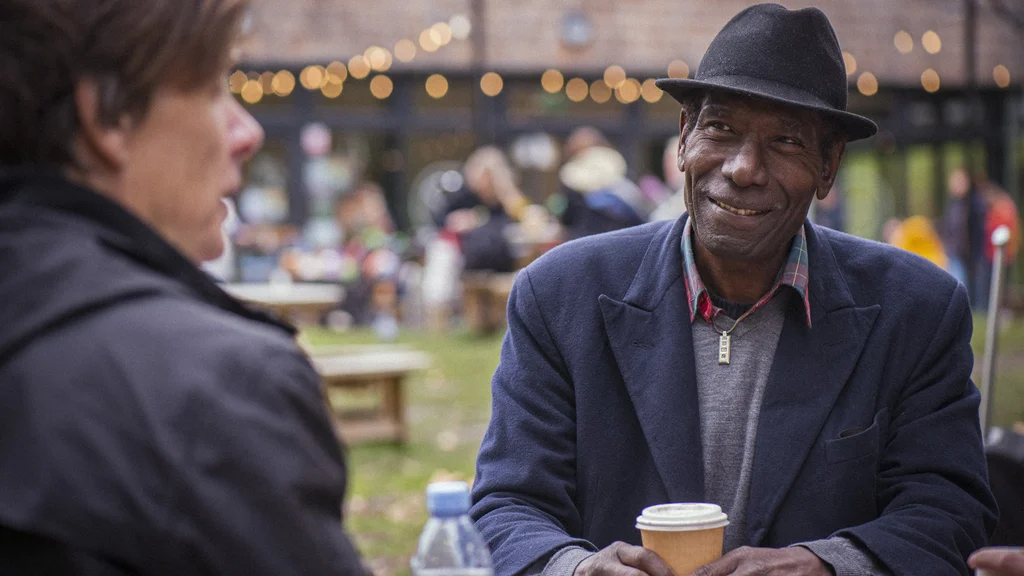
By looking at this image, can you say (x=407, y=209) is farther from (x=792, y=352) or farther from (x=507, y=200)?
(x=792, y=352)

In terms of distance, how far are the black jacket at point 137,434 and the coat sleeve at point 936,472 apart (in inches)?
58.2

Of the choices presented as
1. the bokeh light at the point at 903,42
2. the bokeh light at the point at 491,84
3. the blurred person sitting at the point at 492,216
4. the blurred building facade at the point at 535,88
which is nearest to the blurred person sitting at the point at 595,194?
the blurred person sitting at the point at 492,216

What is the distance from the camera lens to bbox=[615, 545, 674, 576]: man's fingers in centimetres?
205

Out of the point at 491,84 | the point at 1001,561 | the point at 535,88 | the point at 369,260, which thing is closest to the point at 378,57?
the point at 491,84

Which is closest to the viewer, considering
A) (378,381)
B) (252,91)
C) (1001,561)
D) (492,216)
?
(1001,561)

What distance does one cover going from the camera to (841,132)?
8.82 ft

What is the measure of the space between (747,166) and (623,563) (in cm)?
90

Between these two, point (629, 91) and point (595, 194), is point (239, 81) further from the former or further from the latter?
point (595, 194)

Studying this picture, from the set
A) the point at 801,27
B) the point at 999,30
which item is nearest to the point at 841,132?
the point at 801,27

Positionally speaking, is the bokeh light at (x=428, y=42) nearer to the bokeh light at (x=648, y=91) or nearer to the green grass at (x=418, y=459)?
the bokeh light at (x=648, y=91)

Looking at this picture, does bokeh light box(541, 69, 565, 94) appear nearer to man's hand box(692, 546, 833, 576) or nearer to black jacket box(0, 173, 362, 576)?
man's hand box(692, 546, 833, 576)

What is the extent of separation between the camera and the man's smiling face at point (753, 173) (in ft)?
8.55

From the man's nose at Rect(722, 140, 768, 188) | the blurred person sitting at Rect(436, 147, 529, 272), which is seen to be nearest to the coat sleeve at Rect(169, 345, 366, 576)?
the man's nose at Rect(722, 140, 768, 188)

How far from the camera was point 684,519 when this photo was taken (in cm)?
197
